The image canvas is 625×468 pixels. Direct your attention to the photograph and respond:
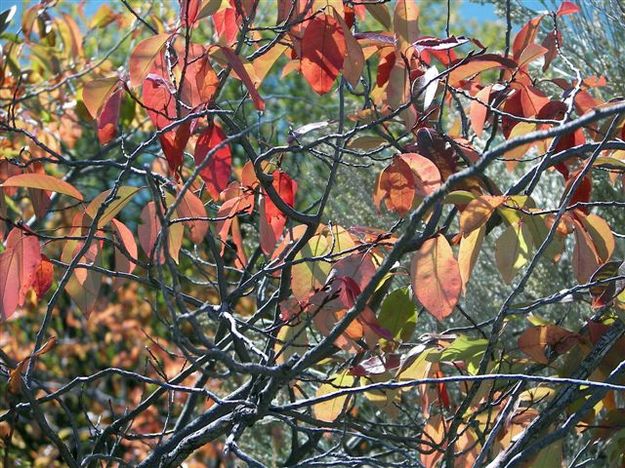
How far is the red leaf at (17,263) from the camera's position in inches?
63.4

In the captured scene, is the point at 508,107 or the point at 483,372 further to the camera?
the point at 508,107

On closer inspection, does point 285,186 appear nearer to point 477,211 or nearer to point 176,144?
point 176,144

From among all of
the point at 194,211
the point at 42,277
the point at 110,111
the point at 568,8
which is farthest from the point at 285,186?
the point at 568,8

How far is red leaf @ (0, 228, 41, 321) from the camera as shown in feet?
5.29

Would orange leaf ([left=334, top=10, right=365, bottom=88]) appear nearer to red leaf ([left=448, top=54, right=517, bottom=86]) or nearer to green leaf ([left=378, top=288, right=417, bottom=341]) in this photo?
red leaf ([left=448, top=54, right=517, bottom=86])

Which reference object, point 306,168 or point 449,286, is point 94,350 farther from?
point 449,286

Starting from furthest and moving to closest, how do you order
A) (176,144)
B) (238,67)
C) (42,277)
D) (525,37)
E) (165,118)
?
(525,37) → (42,277) → (165,118) → (176,144) → (238,67)

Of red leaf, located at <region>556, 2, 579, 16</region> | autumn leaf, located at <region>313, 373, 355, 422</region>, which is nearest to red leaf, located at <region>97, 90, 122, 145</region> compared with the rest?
autumn leaf, located at <region>313, 373, 355, 422</region>

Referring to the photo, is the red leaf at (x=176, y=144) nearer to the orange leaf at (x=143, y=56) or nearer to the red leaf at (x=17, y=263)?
the orange leaf at (x=143, y=56)

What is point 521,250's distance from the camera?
1605 mm

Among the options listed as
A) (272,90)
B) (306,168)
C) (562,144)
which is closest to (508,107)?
(562,144)

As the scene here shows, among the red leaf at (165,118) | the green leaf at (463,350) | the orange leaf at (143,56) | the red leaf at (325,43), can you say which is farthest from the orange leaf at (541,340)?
the orange leaf at (143,56)

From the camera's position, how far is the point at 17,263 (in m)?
1.63

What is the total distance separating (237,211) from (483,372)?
1.72 ft
